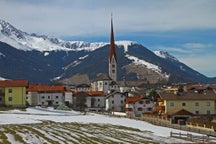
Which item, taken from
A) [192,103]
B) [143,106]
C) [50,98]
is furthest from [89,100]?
[192,103]

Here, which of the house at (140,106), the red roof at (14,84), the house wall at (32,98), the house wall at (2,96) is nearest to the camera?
the red roof at (14,84)

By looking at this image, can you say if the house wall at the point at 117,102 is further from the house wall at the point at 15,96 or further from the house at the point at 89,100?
the house wall at the point at 15,96

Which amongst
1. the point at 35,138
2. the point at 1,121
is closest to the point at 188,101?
the point at 1,121

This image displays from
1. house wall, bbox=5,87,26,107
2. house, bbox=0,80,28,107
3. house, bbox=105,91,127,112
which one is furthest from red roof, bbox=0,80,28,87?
house, bbox=105,91,127,112

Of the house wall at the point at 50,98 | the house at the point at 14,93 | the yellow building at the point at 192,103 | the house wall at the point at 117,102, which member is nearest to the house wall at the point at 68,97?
the house wall at the point at 50,98

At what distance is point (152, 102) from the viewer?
123 m

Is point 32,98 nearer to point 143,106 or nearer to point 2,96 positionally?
point 2,96

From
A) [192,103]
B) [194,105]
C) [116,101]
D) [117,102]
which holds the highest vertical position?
[116,101]

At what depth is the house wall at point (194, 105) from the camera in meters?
100

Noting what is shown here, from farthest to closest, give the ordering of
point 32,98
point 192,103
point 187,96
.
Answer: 1. point 32,98
2. point 187,96
3. point 192,103

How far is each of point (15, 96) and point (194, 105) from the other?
A: 4191 cm

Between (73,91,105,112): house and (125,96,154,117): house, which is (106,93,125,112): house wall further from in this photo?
(125,96,154,117): house

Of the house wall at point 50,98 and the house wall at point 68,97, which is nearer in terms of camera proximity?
the house wall at point 50,98

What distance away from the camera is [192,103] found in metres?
101
